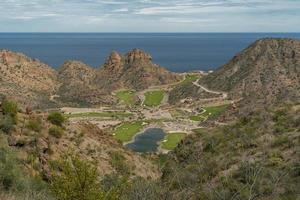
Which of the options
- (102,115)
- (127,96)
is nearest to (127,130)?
(102,115)

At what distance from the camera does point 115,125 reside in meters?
76.1

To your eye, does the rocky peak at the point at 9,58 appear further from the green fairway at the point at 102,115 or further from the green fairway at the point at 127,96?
the green fairway at the point at 102,115

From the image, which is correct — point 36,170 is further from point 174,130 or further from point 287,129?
point 174,130

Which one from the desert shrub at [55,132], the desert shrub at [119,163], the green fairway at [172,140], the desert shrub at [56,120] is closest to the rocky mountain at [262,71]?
the green fairway at [172,140]

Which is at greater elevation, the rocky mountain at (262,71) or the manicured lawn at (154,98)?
the rocky mountain at (262,71)

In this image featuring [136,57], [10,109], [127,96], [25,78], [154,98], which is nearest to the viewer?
[10,109]

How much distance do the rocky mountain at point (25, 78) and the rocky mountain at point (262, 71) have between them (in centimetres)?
3432

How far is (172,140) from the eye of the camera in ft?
215

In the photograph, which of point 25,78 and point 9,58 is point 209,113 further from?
point 9,58

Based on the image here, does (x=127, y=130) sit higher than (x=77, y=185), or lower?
lower

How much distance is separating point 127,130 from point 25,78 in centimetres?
3557

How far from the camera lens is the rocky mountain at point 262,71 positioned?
85.2 metres

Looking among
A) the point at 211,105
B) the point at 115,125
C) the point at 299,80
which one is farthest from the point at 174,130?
the point at 299,80

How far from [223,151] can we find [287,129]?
3.20 m
